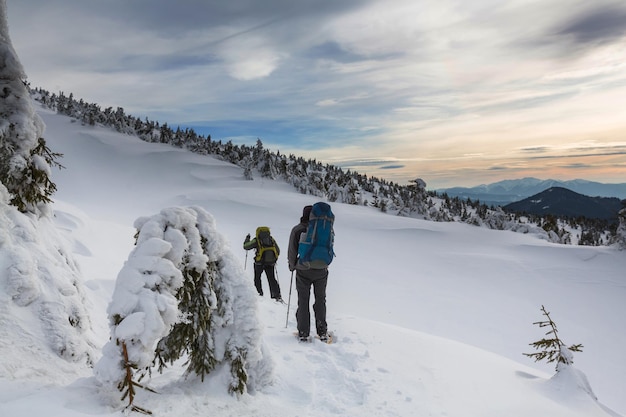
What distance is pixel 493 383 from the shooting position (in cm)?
498

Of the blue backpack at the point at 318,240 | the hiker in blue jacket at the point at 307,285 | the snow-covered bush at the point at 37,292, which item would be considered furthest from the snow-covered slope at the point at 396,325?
the blue backpack at the point at 318,240

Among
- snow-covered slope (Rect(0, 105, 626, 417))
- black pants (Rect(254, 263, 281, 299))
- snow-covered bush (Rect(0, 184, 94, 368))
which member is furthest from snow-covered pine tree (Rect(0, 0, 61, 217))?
black pants (Rect(254, 263, 281, 299))

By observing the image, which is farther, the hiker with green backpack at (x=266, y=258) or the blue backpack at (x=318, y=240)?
the hiker with green backpack at (x=266, y=258)

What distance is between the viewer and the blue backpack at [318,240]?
19.5 feet

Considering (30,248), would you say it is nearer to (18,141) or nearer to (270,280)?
(18,141)

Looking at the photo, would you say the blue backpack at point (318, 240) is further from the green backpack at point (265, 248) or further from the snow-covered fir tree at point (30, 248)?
the green backpack at point (265, 248)

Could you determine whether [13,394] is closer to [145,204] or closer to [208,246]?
[208,246]

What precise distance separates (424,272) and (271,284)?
920 cm

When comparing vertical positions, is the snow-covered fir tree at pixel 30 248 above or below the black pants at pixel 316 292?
above

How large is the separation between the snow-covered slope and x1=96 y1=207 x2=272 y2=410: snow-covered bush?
0.22 meters

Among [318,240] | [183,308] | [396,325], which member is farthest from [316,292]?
[396,325]

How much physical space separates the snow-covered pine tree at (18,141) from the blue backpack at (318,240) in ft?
11.5

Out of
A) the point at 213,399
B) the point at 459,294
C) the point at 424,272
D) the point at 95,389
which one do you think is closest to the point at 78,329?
the point at 95,389

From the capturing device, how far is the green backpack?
1030 centimetres
